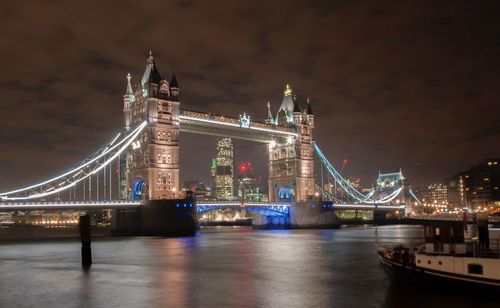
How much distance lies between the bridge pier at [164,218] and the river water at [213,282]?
22.3 metres

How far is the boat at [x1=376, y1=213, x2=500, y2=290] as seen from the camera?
72.5 ft

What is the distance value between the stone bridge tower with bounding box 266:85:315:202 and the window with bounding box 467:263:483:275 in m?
74.8

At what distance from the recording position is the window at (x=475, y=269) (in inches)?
878

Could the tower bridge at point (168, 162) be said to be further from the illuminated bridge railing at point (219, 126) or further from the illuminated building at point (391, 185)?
the illuminated building at point (391, 185)

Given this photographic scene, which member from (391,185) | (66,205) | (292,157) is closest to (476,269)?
(66,205)

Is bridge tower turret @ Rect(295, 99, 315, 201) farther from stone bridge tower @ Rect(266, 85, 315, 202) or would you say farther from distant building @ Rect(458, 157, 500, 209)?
distant building @ Rect(458, 157, 500, 209)

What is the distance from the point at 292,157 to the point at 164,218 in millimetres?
37028

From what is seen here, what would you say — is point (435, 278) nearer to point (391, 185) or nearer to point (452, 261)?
point (452, 261)

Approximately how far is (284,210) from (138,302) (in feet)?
237

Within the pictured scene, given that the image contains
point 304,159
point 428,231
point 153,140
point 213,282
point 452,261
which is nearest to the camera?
point 452,261

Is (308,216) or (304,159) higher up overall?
(304,159)

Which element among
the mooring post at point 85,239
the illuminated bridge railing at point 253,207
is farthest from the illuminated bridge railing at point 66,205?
→ the mooring post at point 85,239

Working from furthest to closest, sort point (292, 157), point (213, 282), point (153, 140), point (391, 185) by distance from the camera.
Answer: point (391, 185)
point (292, 157)
point (153, 140)
point (213, 282)

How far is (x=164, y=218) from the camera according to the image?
219ft
